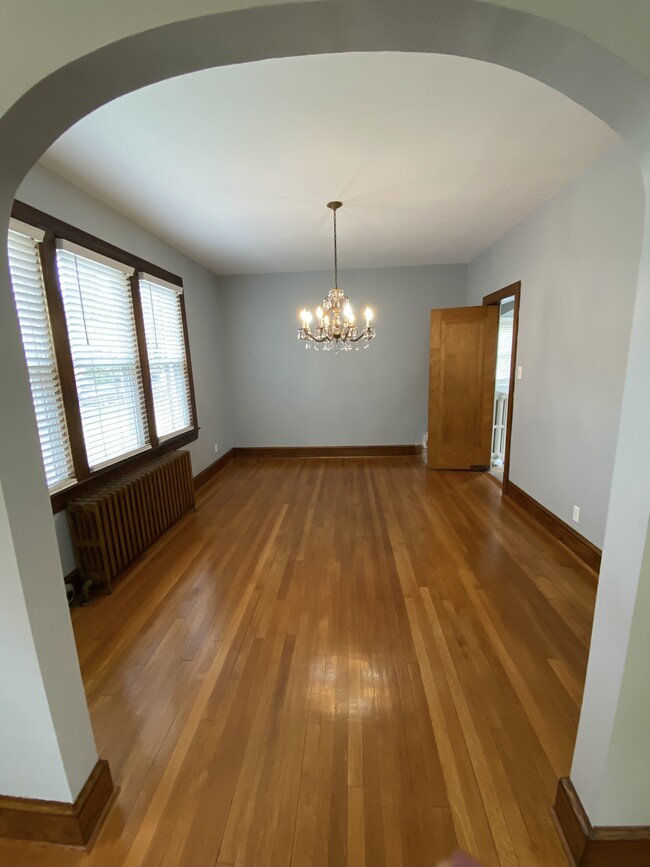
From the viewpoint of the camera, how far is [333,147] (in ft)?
6.63

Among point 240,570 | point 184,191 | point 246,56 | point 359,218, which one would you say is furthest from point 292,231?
point 240,570

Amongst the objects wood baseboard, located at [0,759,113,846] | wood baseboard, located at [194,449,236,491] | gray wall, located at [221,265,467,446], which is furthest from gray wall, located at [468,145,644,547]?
wood baseboard, located at [194,449,236,491]

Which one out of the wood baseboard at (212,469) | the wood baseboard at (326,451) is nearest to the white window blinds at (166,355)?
the wood baseboard at (212,469)

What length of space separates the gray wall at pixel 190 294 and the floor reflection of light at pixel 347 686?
1818 millimetres

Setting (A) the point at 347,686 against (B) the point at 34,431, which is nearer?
(B) the point at 34,431

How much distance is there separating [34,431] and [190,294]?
365 cm

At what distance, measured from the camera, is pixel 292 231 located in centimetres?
339

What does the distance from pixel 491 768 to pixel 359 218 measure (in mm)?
3648

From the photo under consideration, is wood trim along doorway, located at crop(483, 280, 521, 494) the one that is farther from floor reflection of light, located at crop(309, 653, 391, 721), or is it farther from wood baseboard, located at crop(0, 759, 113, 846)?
wood baseboard, located at crop(0, 759, 113, 846)

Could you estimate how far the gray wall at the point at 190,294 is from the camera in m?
2.25

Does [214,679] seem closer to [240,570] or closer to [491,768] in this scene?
[240,570]

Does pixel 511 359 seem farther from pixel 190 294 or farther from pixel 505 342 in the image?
pixel 190 294

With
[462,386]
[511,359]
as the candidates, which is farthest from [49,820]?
[462,386]

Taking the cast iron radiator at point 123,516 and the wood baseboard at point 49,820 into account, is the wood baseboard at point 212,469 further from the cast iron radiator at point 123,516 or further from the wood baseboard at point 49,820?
the wood baseboard at point 49,820
